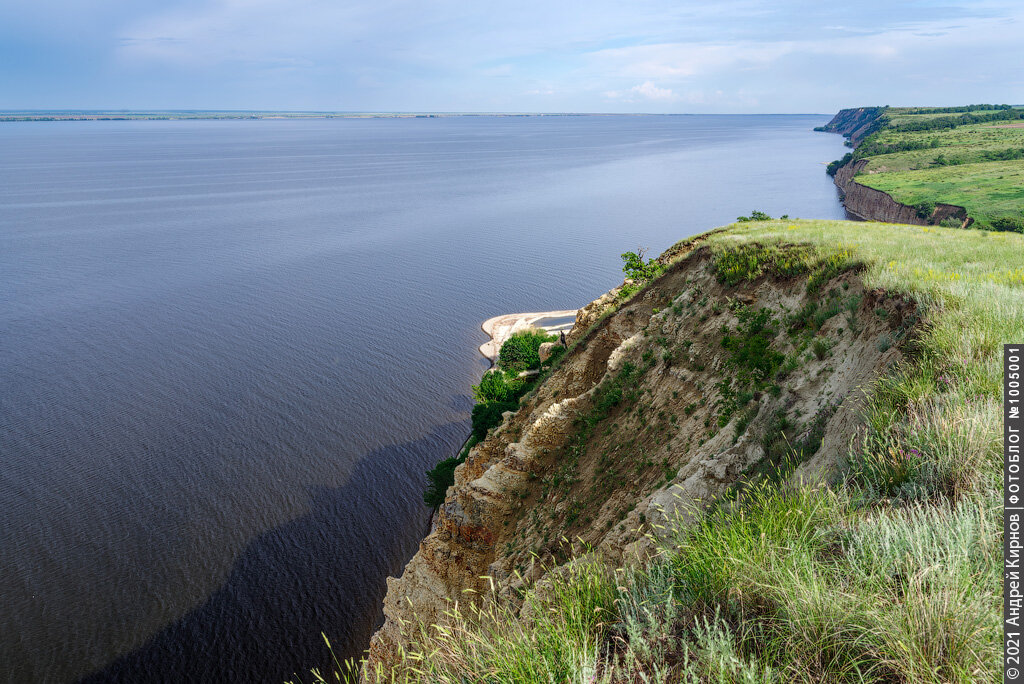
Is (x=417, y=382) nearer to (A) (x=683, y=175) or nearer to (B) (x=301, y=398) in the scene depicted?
(B) (x=301, y=398)

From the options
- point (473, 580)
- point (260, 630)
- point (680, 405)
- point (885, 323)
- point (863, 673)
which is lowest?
point (260, 630)

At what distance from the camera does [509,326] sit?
61.9 meters

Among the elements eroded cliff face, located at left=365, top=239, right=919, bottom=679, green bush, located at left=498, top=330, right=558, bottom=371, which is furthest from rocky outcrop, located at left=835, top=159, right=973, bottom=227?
eroded cliff face, located at left=365, top=239, right=919, bottom=679

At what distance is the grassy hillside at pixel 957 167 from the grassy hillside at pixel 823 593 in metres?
72.7

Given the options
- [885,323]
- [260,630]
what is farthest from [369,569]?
[885,323]

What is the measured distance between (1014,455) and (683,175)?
546 ft

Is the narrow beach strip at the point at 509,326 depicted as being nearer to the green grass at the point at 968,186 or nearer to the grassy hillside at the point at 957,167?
the grassy hillside at the point at 957,167

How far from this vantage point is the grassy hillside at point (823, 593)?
4539 millimetres

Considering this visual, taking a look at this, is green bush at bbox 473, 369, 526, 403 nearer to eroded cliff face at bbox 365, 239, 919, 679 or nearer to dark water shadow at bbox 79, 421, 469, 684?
dark water shadow at bbox 79, 421, 469, 684

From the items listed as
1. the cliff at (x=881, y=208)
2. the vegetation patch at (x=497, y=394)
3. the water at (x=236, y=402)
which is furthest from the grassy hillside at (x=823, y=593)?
the cliff at (x=881, y=208)

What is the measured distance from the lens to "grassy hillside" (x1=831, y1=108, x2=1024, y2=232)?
72938mm

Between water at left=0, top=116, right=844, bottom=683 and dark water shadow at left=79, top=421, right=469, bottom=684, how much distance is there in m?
0.10

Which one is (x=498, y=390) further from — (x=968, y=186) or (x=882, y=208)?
(x=968, y=186)

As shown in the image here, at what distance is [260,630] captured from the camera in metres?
26.9
